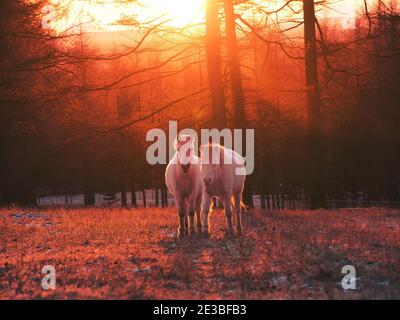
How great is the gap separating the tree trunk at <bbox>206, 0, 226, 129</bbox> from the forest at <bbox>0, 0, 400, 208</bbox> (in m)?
0.04

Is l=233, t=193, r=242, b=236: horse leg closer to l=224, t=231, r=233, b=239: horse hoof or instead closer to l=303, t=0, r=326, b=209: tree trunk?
l=224, t=231, r=233, b=239: horse hoof

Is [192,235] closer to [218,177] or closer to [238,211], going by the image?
[238,211]

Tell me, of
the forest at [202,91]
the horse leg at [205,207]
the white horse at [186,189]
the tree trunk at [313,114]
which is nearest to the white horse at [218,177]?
the horse leg at [205,207]

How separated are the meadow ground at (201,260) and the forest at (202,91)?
524 cm

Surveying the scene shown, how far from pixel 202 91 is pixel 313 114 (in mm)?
4338

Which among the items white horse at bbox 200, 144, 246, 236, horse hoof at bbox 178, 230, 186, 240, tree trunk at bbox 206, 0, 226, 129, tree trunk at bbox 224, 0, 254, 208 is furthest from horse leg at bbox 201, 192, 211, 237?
tree trunk at bbox 224, 0, 254, 208

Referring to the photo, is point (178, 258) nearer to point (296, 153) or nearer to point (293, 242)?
point (293, 242)

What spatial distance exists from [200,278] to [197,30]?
13735mm

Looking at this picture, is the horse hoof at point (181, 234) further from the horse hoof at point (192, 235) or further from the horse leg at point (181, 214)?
the horse hoof at point (192, 235)

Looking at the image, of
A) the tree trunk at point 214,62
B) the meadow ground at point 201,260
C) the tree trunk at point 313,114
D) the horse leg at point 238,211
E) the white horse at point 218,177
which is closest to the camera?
the meadow ground at point 201,260

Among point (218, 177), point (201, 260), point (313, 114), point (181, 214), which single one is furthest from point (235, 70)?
point (201, 260)

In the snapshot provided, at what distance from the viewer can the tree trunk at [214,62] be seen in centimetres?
1892

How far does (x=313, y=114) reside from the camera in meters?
21.8
